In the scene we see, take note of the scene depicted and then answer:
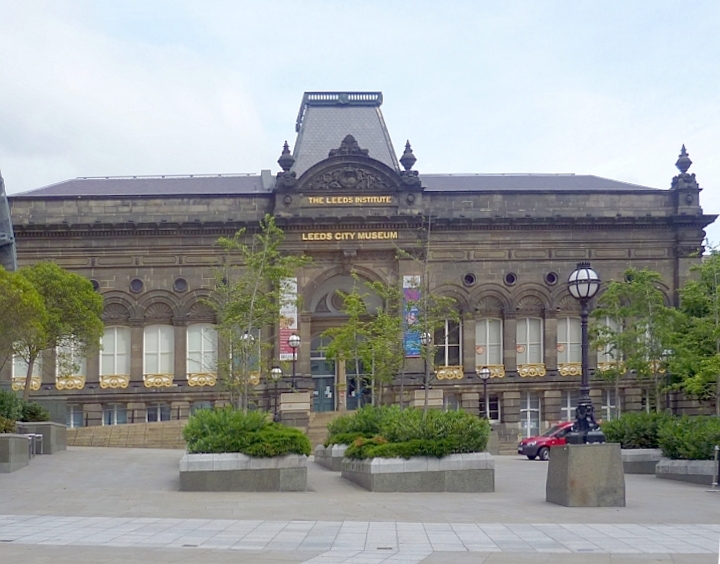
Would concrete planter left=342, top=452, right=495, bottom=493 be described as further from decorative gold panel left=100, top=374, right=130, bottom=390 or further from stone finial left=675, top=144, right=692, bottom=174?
stone finial left=675, top=144, right=692, bottom=174

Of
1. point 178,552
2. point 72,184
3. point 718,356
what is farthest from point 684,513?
point 72,184

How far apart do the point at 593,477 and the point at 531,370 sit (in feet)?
114

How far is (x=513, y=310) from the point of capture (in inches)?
2111

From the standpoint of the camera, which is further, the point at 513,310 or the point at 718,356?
the point at 513,310

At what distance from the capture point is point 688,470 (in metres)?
26.2

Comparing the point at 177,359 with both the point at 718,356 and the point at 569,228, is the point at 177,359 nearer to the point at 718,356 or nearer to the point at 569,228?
the point at 569,228

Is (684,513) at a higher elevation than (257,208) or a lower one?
lower

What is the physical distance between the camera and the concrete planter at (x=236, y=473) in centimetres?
2197

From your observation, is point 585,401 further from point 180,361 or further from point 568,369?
point 180,361

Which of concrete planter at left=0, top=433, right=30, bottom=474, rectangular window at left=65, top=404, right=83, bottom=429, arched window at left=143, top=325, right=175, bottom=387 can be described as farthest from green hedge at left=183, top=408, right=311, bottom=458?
rectangular window at left=65, top=404, right=83, bottom=429

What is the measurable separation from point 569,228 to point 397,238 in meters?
8.82

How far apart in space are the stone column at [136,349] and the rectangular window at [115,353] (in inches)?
14.0

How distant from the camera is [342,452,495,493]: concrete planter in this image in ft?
73.3

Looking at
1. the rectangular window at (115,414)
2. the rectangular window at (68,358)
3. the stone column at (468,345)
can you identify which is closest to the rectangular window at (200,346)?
the rectangular window at (115,414)
